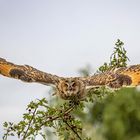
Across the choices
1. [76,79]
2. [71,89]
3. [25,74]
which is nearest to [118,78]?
[76,79]

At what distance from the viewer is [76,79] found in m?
16.6

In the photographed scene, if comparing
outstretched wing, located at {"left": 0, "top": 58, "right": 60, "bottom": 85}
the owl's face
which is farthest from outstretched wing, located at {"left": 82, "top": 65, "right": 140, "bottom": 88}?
outstretched wing, located at {"left": 0, "top": 58, "right": 60, "bottom": 85}

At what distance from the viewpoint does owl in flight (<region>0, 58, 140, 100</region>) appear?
52.6 feet

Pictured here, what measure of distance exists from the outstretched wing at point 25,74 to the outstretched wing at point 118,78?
3.01 feet

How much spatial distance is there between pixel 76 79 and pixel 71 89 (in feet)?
1.82

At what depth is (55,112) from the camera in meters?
14.4

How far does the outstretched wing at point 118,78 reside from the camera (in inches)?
640

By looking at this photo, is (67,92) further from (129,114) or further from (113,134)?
(129,114)

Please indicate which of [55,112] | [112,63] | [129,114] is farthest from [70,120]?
[129,114]

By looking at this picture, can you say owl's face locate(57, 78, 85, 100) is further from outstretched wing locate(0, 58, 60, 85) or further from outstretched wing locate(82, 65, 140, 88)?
outstretched wing locate(0, 58, 60, 85)

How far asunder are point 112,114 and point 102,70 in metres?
24.7

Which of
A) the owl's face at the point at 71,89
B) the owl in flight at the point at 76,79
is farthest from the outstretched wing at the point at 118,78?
the owl's face at the point at 71,89

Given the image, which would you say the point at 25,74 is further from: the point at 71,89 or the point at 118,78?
the point at 118,78

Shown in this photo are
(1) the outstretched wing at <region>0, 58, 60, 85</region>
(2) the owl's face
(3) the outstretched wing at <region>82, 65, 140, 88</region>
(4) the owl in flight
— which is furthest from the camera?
(1) the outstretched wing at <region>0, 58, 60, 85</region>
